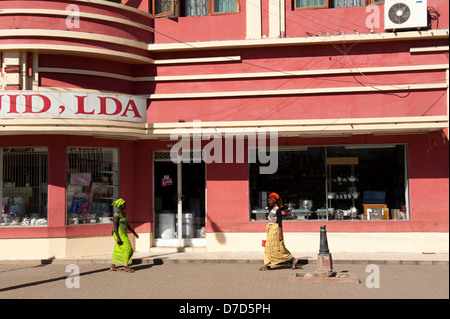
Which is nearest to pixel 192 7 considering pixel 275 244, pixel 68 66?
pixel 68 66

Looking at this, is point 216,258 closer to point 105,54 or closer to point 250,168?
point 250,168

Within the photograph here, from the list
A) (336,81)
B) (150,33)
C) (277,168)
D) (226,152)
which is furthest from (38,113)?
(336,81)

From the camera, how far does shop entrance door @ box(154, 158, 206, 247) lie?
1526cm

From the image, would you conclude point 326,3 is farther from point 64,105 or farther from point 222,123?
point 64,105

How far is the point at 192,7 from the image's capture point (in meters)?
15.2

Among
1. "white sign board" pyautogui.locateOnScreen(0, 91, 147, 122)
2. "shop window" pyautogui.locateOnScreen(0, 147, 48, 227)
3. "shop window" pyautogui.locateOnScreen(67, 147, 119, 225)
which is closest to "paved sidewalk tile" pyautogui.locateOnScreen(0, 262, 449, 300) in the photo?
"shop window" pyautogui.locateOnScreen(0, 147, 48, 227)

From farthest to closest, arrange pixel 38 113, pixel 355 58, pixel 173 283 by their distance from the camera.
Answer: pixel 355 58 → pixel 38 113 → pixel 173 283

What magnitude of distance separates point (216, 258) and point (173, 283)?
269 cm

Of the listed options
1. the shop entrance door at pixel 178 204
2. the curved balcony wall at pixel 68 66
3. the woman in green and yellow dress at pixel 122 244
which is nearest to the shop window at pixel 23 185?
the curved balcony wall at pixel 68 66

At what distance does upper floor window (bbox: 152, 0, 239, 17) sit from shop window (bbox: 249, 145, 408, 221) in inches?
162

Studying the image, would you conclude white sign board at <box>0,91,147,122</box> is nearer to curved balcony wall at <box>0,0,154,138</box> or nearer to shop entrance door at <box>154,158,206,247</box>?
curved balcony wall at <box>0,0,154,138</box>

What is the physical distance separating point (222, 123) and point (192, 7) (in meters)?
3.47

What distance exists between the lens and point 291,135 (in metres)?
14.5

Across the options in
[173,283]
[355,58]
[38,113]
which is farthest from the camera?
[355,58]
